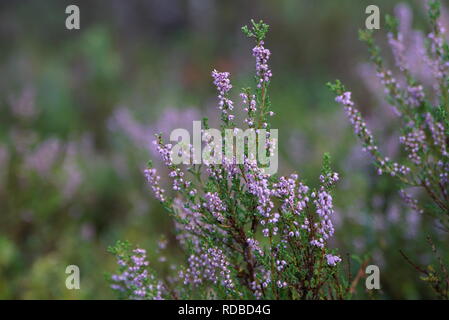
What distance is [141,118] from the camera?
8156 millimetres

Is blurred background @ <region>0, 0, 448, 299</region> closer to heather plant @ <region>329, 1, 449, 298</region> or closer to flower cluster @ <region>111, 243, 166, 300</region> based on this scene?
flower cluster @ <region>111, 243, 166, 300</region>

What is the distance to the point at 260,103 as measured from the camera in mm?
2111

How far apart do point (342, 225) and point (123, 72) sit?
8033mm

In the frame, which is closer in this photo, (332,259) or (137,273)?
(332,259)

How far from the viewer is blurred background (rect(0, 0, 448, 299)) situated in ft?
13.6

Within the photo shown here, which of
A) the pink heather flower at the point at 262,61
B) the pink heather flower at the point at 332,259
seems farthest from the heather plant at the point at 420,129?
the pink heather flower at the point at 332,259

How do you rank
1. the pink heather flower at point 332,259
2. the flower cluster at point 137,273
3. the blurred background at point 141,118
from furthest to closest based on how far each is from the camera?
the blurred background at point 141,118
the flower cluster at point 137,273
the pink heather flower at point 332,259

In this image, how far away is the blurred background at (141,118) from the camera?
4.14 metres

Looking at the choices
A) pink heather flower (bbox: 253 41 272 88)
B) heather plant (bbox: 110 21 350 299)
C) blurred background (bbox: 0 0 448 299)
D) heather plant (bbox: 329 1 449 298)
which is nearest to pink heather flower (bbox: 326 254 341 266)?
heather plant (bbox: 110 21 350 299)

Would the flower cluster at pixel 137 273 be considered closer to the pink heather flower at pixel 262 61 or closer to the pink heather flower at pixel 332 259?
the pink heather flower at pixel 332 259

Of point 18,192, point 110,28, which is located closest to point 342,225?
point 18,192

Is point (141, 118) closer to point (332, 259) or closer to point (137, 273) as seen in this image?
point (137, 273)

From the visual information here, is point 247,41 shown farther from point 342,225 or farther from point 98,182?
point 342,225

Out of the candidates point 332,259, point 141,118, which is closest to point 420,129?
point 332,259
